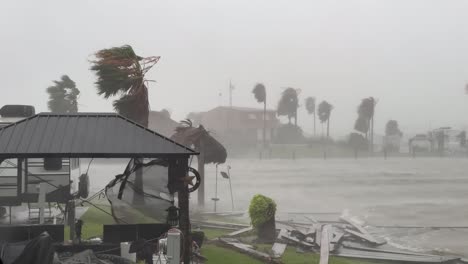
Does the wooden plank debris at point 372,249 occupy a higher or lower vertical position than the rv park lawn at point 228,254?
lower

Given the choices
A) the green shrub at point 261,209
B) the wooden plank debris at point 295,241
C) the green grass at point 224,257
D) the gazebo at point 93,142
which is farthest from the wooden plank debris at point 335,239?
the gazebo at point 93,142

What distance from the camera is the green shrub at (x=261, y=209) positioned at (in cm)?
1709

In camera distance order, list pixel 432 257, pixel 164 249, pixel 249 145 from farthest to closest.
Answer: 1. pixel 249 145
2. pixel 432 257
3. pixel 164 249

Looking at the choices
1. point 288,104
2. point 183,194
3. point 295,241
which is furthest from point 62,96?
point 288,104

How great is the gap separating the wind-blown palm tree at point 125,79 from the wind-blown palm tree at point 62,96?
1924cm

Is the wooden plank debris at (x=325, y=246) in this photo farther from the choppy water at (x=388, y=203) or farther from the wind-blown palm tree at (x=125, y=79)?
the wind-blown palm tree at (x=125, y=79)

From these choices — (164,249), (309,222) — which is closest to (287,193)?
(309,222)

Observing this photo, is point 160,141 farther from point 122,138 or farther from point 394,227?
point 394,227

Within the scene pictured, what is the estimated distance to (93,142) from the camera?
8.46 m

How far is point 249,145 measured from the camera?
101 m

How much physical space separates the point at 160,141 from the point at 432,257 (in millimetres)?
11491

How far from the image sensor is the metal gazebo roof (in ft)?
26.8

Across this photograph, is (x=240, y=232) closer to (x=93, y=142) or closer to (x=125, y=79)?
(x=125, y=79)

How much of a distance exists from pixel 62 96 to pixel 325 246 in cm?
2693
